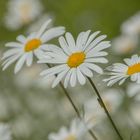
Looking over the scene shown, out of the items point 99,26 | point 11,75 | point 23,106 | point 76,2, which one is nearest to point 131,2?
point 99,26

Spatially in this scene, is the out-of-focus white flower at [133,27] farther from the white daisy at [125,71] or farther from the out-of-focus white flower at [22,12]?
the white daisy at [125,71]

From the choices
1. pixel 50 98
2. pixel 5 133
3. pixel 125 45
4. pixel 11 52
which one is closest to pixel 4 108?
pixel 50 98

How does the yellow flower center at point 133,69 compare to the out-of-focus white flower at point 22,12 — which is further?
the out-of-focus white flower at point 22,12

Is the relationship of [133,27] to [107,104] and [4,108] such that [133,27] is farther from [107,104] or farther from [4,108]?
[4,108]

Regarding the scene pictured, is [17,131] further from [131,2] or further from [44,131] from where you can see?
[131,2]

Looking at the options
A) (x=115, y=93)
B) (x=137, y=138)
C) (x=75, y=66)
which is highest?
(x=75, y=66)

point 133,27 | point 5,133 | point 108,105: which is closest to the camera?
point 5,133

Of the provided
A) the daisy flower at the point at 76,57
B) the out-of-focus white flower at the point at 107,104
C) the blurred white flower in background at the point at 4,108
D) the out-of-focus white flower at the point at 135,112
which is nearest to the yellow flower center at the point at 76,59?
the daisy flower at the point at 76,57
